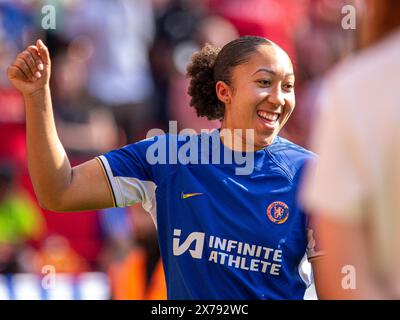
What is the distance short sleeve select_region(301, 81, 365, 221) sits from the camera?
1576 millimetres

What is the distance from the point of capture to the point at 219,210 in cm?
362

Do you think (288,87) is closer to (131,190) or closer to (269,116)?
(269,116)

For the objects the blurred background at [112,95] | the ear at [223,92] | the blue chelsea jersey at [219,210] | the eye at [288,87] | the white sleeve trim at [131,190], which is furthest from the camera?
the blurred background at [112,95]

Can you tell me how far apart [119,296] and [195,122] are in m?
1.61

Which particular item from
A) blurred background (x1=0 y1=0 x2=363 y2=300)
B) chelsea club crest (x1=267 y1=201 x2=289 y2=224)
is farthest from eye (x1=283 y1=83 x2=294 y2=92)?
blurred background (x1=0 y1=0 x2=363 y2=300)

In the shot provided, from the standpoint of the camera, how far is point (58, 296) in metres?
7.44

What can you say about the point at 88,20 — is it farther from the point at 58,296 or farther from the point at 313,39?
the point at 58,296

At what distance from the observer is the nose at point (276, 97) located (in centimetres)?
377

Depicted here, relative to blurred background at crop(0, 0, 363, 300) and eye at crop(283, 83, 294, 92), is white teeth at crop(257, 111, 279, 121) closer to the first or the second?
eye at crop(283, 83, 294, 92)

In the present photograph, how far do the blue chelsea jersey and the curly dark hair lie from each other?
25 cm

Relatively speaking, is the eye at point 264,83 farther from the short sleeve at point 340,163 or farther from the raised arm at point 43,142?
the short sleeve at point 340,163

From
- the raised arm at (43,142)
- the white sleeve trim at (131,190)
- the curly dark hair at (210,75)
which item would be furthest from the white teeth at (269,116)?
the raised arm at (43,142)

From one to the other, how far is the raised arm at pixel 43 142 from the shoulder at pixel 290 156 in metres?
0.76

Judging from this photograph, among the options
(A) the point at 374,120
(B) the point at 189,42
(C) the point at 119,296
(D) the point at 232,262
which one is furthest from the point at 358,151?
(B) the point at 189,42
